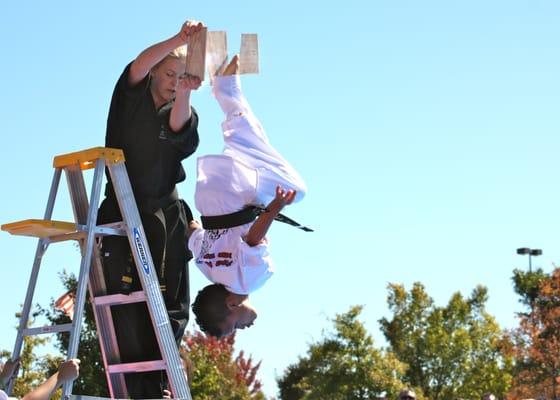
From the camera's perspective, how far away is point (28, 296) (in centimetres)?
595

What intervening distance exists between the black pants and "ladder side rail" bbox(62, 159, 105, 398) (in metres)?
0.51

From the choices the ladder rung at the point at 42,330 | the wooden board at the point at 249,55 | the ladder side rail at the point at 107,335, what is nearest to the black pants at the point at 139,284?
the ladder side rail at the point at 107,335

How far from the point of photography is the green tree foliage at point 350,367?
30094mm

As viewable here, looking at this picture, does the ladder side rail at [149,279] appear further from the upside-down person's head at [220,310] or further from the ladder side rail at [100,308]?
the upside-down person's head at [220,310]

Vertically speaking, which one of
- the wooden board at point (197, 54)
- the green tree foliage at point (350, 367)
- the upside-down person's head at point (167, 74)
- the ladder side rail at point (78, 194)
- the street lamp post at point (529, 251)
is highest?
the street lamp post at point (529, 251)

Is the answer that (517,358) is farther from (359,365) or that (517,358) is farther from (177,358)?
(177,358)

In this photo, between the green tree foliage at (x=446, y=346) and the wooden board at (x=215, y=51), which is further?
the green tree foliage at (x=446, y=346)

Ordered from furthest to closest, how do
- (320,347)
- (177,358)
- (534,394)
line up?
(320,347), (534,394), (177,358)

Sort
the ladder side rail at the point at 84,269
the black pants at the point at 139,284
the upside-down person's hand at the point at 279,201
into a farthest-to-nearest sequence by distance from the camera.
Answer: the black pants at the point at 139,284, the upside-down person's hand at the point at 279,201, the ladder side rail at the point at 84,269

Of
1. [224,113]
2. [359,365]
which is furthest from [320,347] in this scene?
[224,113]

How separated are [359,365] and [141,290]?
81.4 feet

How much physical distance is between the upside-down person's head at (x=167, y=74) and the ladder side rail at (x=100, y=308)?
732 millimetres

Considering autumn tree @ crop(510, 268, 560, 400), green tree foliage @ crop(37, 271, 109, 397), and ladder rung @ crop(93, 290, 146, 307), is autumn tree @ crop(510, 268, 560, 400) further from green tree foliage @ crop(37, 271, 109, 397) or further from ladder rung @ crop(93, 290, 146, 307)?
ladder rung @ crop(93, 290, 146, 307)

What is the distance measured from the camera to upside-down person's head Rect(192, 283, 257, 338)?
625cm
